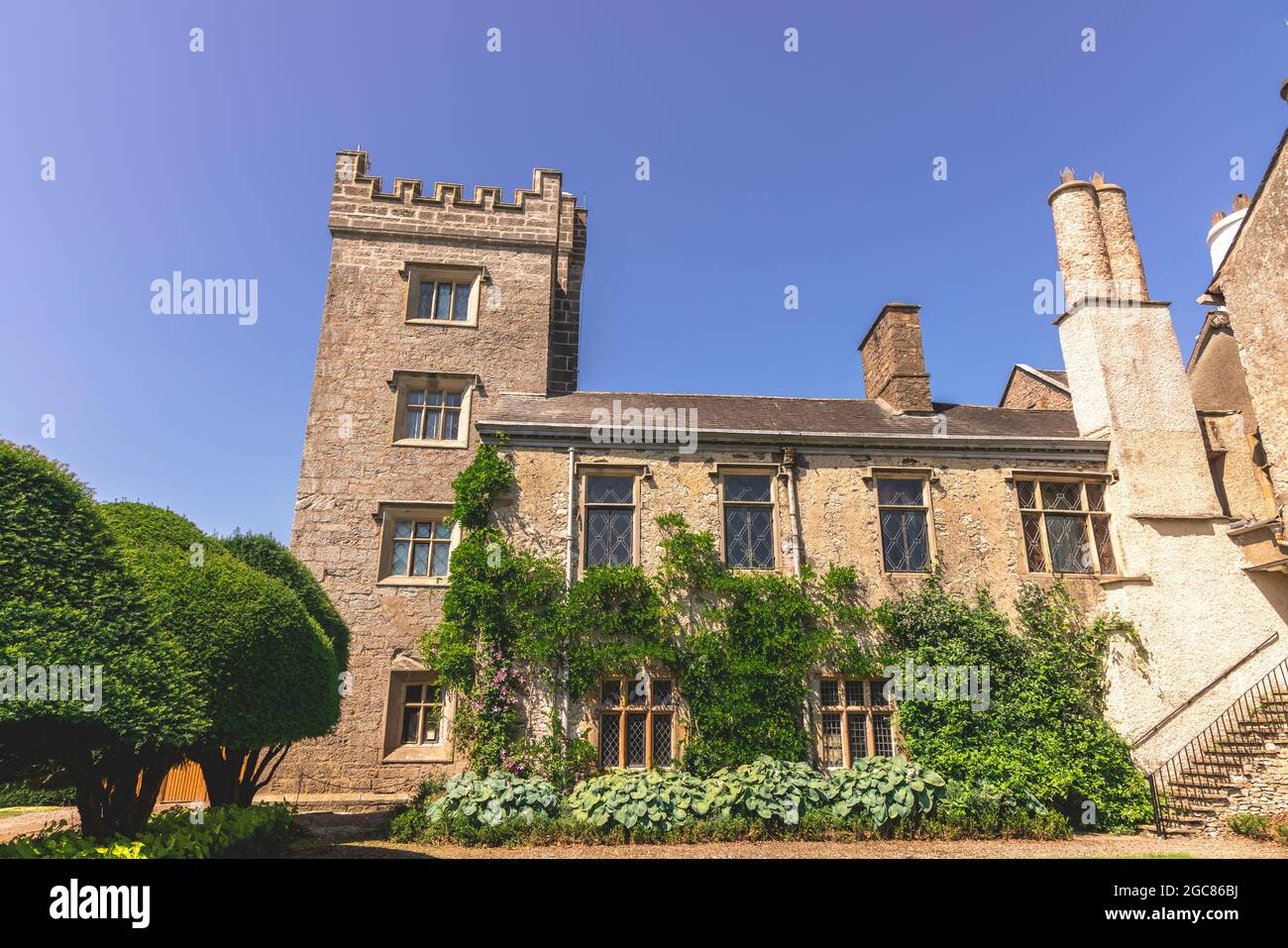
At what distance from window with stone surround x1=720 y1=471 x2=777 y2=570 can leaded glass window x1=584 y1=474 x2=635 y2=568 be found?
182 cm

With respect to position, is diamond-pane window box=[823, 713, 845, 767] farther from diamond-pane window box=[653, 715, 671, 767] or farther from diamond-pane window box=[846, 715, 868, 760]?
diamond-pane window box=[653, 715, 671, 767]

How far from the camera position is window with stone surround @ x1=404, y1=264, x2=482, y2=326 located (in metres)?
18.1

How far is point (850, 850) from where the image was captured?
31.9 feet

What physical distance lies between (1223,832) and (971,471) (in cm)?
699

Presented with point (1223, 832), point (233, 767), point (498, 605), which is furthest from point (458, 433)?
point (1223, 832)

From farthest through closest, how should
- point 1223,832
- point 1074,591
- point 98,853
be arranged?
point 1074,591
point 1223,832
point 98,853

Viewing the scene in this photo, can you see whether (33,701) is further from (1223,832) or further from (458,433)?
(1223,832)

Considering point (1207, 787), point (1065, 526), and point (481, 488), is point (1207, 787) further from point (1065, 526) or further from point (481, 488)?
point (481, 488)

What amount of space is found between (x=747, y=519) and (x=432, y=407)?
854cm

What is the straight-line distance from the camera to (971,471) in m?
14.1

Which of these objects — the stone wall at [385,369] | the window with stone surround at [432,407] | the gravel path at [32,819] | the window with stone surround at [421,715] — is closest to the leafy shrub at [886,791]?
the stone wall at [385,369]

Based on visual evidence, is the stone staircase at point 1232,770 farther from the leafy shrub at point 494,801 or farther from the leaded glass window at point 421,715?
the leaded glass window at point 421,715

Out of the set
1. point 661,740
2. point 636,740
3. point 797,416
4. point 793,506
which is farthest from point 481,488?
point 797,416

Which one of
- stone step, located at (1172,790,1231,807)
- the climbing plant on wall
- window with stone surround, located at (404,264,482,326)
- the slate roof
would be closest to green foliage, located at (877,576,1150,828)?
the climbing plant on wall
